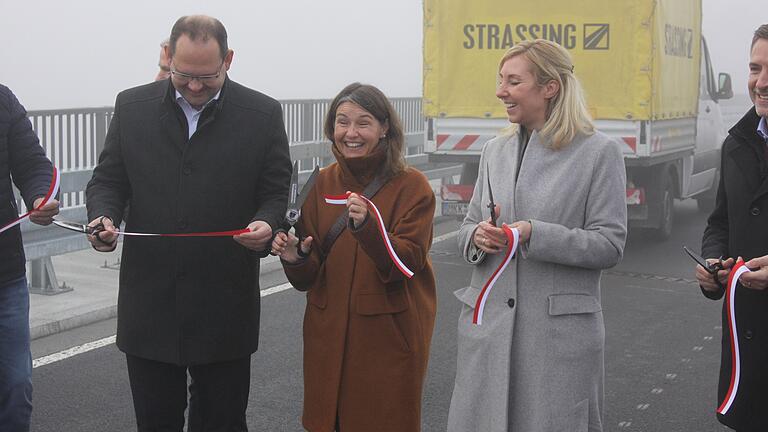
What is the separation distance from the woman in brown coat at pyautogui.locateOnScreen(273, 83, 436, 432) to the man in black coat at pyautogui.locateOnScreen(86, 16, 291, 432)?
0.24 metres

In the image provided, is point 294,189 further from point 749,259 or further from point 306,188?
point 749,259

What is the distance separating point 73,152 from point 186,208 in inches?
229

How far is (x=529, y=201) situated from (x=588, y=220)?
21cm

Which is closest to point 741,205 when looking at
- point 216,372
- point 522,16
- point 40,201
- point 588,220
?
point 588,220

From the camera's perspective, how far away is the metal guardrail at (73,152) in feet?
25.1

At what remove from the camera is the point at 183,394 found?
4332 mm

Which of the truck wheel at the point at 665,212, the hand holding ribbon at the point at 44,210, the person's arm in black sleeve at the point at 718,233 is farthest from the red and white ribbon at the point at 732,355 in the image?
the truck wheel at the point at 665,212

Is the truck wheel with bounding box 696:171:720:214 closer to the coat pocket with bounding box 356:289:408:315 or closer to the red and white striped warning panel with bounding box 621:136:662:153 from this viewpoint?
the red and white striped warning panel with bounding box 621:136:662:153

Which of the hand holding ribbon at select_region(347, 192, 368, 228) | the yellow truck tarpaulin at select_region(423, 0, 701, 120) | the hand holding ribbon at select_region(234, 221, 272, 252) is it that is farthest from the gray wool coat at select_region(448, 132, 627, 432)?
the yellow truck tarpaulin at select_region(423, 0, 701, 120)

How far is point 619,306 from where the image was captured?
9109 mm

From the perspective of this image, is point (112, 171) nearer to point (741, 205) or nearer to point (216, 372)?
point (216, 372)

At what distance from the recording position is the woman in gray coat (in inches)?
150

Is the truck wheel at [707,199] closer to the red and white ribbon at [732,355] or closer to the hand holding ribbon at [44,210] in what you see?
the red and white ribbon at [732,355]

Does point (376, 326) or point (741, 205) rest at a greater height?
point (741, 205)
